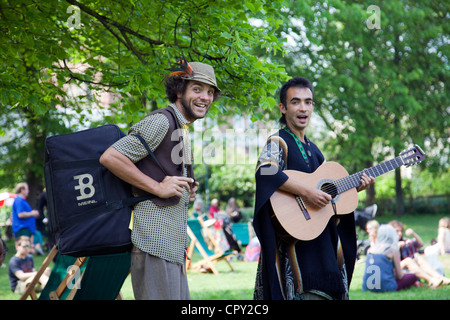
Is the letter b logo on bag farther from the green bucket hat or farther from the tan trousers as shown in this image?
the green bucket hat

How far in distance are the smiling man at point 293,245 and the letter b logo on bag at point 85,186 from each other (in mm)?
1207

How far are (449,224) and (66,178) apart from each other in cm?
877

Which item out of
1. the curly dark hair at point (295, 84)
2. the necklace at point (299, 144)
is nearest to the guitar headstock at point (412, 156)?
the necklace at point (299, 144)

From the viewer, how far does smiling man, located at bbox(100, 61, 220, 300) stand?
295cm

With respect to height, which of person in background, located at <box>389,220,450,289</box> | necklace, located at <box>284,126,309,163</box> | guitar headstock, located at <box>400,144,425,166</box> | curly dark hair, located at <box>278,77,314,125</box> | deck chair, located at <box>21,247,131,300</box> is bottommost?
person in background, located at <box>389,220,450,289</box>

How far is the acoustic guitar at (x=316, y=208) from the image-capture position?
12.2 ft

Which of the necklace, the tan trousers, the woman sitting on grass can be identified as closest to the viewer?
the tan trousers

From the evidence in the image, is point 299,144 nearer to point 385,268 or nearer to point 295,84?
point 295,84

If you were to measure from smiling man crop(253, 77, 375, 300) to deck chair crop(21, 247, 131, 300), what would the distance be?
1.62 metres

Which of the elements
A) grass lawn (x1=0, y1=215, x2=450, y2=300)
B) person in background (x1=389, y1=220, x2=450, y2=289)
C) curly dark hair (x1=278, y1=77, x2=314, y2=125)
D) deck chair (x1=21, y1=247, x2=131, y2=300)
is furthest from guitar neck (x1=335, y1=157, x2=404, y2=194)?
person in background (x1=389, y1=220, x2=450, y2=289)

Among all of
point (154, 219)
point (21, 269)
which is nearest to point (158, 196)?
point (154, 219)

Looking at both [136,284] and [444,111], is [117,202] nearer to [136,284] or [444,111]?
A: [136,284]

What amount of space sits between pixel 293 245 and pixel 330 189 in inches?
21.4

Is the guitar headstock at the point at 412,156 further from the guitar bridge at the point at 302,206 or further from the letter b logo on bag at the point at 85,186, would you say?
the letter b logo on bag at the point at 85,186
